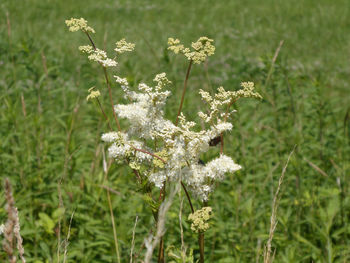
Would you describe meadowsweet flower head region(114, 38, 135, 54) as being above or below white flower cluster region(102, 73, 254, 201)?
above

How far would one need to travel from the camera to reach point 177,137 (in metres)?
1.74

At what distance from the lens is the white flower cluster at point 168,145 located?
1614 millimetres

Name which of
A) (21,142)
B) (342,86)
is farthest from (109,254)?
(342,86)

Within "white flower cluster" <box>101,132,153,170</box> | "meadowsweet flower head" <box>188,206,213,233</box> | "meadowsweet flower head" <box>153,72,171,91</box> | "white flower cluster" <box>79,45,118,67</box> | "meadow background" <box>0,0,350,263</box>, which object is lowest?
"meadow background" <box>0,0,350,263</box>

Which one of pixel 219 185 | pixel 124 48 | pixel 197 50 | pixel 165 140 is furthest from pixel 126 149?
pixel 219 185

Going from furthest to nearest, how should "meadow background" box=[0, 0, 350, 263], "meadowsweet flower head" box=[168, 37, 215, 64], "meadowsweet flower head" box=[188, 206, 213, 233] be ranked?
"meadow background" box=[0, 0, 350, 263]
"meadowsweet flower head" box=[168, 37, 215, 64]
"meadowsweet flower head" box=[188, 206, 213, 233]

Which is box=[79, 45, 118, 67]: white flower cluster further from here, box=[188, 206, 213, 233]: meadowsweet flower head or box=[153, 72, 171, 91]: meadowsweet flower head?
box=[188, 206, 213, 233]: meadowsweet flower head

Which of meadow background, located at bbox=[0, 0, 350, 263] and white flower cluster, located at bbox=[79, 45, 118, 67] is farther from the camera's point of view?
meadow background, located at bbox=[0, 0, 350, 263]

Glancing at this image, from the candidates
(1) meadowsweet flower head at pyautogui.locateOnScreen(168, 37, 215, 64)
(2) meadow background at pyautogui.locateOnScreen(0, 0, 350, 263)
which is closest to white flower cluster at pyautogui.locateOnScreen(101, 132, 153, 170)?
(2) meadow background at pyautogui.locateOnScreen(0, 0, 350, 263)

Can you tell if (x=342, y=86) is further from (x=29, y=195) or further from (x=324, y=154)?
(x=29, y=195)

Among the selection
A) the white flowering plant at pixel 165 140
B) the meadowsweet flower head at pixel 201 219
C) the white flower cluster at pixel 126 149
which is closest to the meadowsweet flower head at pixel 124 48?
the white flowering plant at pixel 165 140

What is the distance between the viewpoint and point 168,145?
1636 mm

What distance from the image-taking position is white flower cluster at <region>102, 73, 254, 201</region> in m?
1.61

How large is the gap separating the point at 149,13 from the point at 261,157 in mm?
11103
